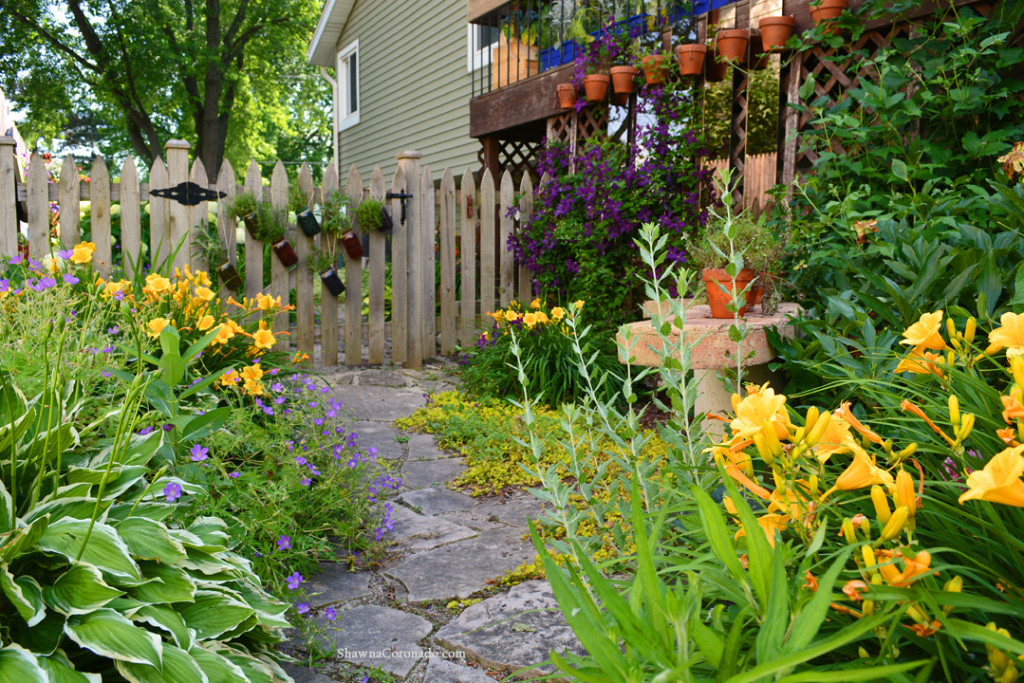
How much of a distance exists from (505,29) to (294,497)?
7.27 m

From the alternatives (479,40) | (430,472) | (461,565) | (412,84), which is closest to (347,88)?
(412,84)

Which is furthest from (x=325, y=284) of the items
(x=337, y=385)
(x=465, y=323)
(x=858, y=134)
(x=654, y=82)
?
(x=858, y=134)

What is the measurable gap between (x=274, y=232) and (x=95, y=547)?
4414mm

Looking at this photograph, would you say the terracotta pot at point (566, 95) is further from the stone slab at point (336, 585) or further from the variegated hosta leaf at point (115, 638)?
the variegated hosta leaf at point (115, 638)

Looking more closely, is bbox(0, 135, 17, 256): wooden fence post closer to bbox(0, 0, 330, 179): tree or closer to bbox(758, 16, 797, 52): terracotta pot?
bbox(758, 16, 797, 52): terracotta pot

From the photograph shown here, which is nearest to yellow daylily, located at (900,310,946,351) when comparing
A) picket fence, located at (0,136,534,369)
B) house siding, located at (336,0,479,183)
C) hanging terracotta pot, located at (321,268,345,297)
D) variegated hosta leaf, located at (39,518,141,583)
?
variegated hosta leaf, located at (39,518,141,583)

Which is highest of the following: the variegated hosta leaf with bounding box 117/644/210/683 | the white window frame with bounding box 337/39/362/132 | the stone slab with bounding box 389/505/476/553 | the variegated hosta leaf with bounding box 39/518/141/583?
the white window frame with bounding box 337/39/362/132

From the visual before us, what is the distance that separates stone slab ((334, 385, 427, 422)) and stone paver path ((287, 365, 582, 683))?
109 centimetres

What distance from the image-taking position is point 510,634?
201 centimetres

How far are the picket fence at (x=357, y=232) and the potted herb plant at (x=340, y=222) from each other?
0.08 metres

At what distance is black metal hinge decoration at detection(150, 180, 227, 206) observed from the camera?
17.5ft

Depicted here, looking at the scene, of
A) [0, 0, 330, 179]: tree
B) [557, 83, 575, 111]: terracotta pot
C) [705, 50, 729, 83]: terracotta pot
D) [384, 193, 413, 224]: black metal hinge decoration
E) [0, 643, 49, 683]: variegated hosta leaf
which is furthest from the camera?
[0, 0, 330, 179]: tree

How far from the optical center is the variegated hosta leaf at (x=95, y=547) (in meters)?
1.37

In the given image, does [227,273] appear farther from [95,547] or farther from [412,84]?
[412,84]
